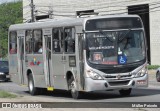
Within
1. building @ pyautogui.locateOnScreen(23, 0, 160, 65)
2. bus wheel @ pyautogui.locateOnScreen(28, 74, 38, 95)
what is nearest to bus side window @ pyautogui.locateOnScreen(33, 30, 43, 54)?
bus wheel @ pyautogui.locateOnScreen(28, 74, 38, 95)

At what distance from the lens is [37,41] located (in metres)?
21.7

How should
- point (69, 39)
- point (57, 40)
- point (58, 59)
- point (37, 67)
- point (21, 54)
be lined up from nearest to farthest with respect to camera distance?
point (69, 39), point (58, 59), point (57, 40), point (37, 67), point (21, 54)

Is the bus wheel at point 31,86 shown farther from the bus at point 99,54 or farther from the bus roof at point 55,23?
the bus at point 99,54

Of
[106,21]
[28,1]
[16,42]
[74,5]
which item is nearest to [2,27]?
[28,1]

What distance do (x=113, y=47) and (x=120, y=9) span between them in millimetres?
35552

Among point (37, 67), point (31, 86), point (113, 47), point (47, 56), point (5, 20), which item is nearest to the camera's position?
point (113, 47)

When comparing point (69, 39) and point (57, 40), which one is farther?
point (57, 40)

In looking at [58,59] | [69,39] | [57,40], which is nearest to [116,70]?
[69,39]

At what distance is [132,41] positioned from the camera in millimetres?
18234

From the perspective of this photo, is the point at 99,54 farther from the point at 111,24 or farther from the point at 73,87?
the point at 73,87

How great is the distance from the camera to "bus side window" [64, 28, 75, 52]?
18712mm

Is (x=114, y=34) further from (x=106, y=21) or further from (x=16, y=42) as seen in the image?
(x=16, y=42)

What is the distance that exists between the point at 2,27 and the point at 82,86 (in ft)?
261

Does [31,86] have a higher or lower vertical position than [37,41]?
lower
